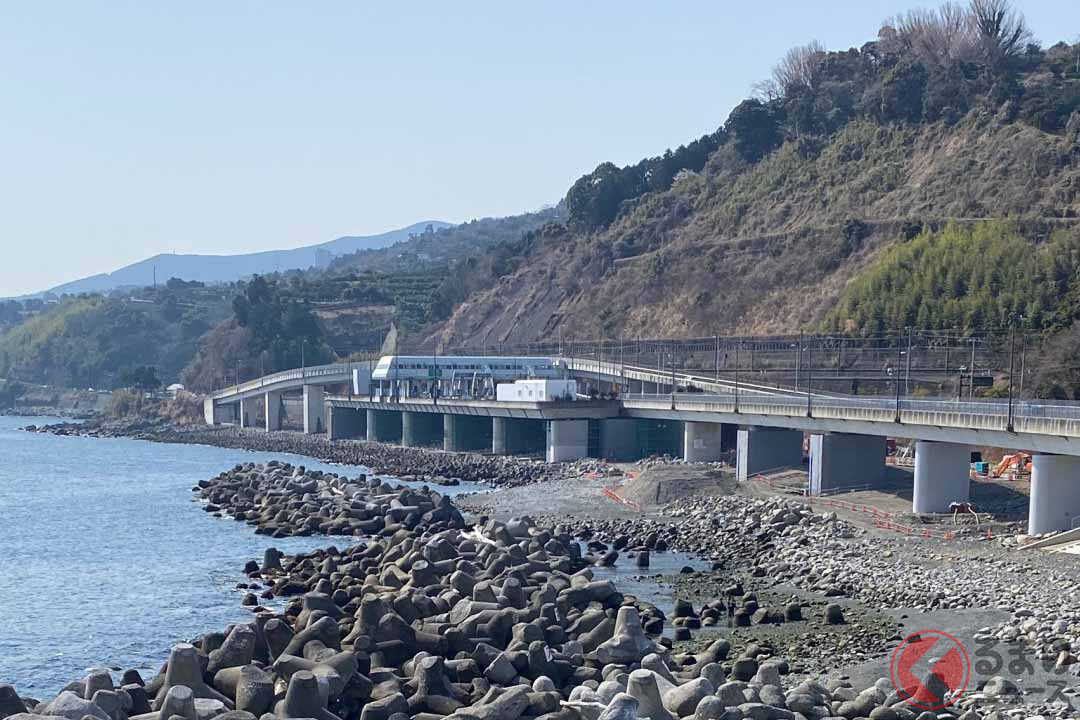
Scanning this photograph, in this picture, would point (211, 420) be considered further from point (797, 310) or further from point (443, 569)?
point (443, 569)

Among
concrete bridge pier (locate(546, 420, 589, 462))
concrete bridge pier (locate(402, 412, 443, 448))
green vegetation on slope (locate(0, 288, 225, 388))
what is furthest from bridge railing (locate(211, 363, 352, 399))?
green vegetation on slope (locate(0, 288, 225, 388))

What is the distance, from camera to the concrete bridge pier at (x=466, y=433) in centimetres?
8231

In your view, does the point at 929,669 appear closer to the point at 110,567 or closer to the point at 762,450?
the point at 110,567

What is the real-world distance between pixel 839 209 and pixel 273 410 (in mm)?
47750

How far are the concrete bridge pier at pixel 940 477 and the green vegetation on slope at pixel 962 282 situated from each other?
30162mm

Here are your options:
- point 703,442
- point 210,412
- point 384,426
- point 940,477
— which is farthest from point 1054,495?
point 210,412

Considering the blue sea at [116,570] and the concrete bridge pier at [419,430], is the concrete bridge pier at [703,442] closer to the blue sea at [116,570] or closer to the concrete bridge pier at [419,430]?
the blue sea at [116,570]

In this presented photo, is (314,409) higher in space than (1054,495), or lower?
lower

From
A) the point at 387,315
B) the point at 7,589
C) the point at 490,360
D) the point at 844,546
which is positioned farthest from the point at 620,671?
the point at 387,315

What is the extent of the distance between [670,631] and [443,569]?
19.0 feet

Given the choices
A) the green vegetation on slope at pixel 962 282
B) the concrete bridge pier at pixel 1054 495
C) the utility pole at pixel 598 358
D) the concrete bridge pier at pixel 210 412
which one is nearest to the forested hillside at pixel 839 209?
the green vegetation on slope at pixel 962 282

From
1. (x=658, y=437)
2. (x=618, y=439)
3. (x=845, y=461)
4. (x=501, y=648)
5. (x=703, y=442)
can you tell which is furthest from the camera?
(x=658, y=437)

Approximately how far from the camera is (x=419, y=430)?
88562 millimetres

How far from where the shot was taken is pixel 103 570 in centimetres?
4128
